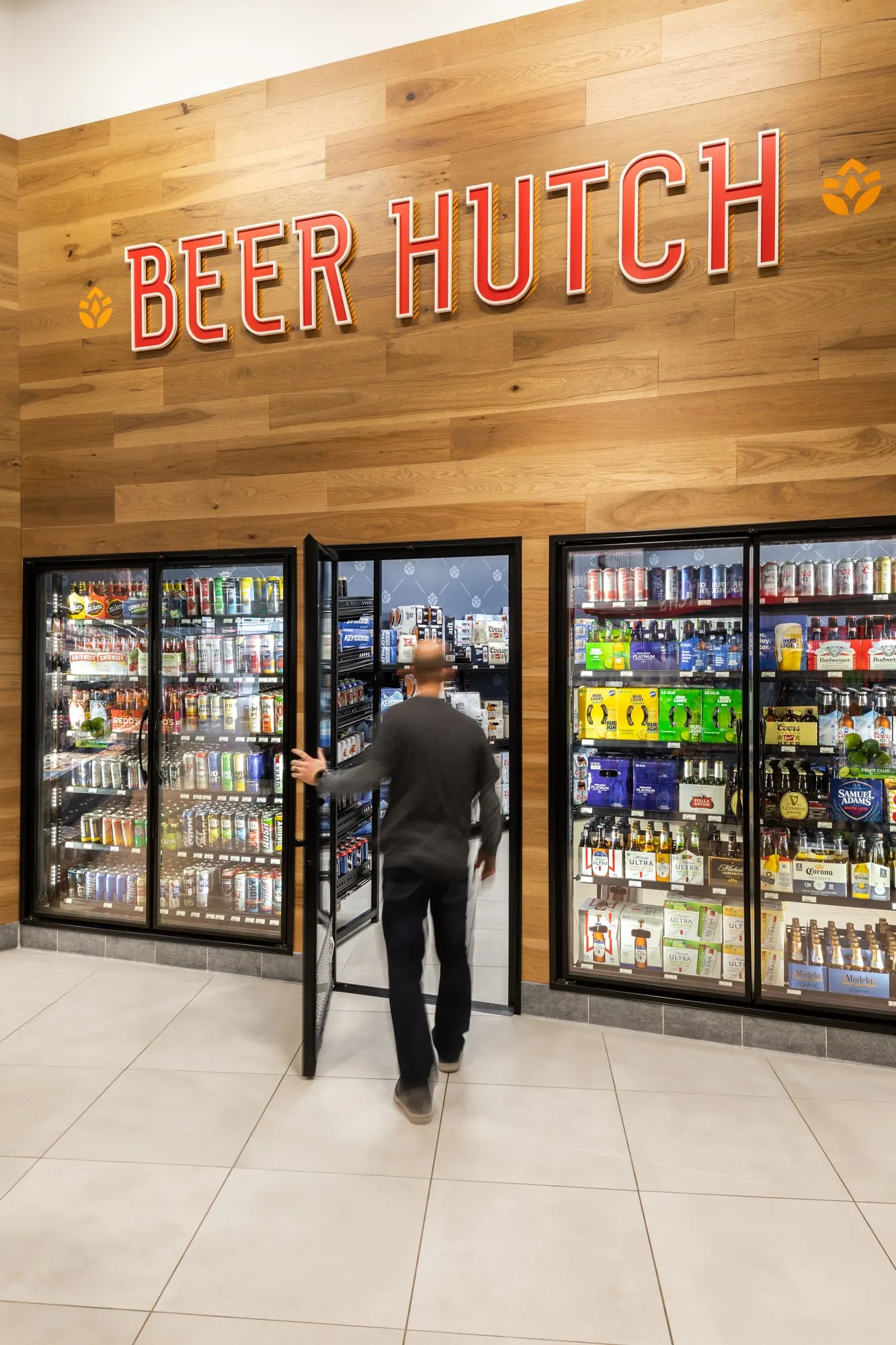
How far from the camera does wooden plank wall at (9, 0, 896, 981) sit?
3580 millimetres

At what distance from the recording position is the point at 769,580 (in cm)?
369

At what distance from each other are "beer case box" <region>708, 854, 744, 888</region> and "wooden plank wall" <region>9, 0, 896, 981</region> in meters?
0.77

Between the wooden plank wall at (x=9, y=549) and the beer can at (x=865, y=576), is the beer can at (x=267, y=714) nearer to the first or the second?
the wooden plank wall at (x=9, y=549)

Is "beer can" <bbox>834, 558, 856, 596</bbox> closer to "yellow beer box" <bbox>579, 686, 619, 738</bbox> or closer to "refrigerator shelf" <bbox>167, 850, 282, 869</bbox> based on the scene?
"yellow beer box" <bbox>579, 686, 619, 738</bbox>

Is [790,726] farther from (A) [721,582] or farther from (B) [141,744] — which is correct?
(B) [141,744]

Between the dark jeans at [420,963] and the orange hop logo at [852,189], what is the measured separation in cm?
327

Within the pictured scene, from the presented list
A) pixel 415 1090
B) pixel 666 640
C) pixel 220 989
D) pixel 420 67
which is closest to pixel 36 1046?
pixel 220 989

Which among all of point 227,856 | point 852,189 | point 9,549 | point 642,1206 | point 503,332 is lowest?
point 642,1206

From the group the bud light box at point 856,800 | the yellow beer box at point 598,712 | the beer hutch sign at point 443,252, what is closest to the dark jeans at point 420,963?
the yellow beer box at point 598,712

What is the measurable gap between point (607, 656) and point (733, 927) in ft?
4.46

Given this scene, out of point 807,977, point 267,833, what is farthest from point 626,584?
point 267,833

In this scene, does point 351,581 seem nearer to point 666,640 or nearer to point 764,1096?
point 666,640

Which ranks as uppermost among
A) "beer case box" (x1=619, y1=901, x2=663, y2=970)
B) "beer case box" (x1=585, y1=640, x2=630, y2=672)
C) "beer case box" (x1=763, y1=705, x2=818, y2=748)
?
"beer case box" (x1=585, y1=640, x2=630, y2=672)

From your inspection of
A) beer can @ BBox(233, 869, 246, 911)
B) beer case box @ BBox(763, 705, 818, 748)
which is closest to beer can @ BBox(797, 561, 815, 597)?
beer case box @ BBox(763, 705, 818, 748)
